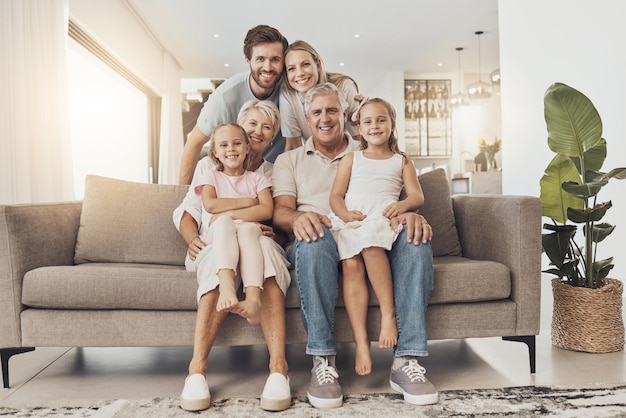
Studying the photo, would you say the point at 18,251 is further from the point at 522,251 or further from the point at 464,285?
the point at 522,251

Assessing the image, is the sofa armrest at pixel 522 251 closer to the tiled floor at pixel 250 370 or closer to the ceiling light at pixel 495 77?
the tiled floor at pixel 250 370

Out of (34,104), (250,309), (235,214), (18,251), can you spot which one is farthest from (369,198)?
(34,104)

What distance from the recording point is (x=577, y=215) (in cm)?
208

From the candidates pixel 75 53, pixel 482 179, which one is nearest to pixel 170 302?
pixel 75 53

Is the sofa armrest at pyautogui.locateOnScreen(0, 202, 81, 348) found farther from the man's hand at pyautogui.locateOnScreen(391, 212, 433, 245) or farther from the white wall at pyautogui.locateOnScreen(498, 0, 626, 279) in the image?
the white wall at pyautogui.locateOnScreen(498, 0, 626, 279)

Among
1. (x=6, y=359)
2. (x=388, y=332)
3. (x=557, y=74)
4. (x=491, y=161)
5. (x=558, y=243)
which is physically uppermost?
(x=557, y=74)

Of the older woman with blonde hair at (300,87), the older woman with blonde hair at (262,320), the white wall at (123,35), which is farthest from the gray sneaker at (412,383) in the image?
the white wall at (123,35)

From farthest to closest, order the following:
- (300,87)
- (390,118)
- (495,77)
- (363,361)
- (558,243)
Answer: (495,77)
(300,87)
(558,243)
(390,118)
(363,361)

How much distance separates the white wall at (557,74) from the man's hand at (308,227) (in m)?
2.32

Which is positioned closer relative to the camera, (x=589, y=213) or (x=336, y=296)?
(x=336, y=296)

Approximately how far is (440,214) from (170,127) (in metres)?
6.44

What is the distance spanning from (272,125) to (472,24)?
5370 mm

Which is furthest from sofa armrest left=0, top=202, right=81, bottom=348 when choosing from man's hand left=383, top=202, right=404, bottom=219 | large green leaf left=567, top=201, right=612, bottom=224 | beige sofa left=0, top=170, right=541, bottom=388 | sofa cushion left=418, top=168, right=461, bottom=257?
large green leaf left=567, top=201, right=612, bottom=224

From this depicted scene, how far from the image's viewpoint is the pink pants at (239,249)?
164 cm
